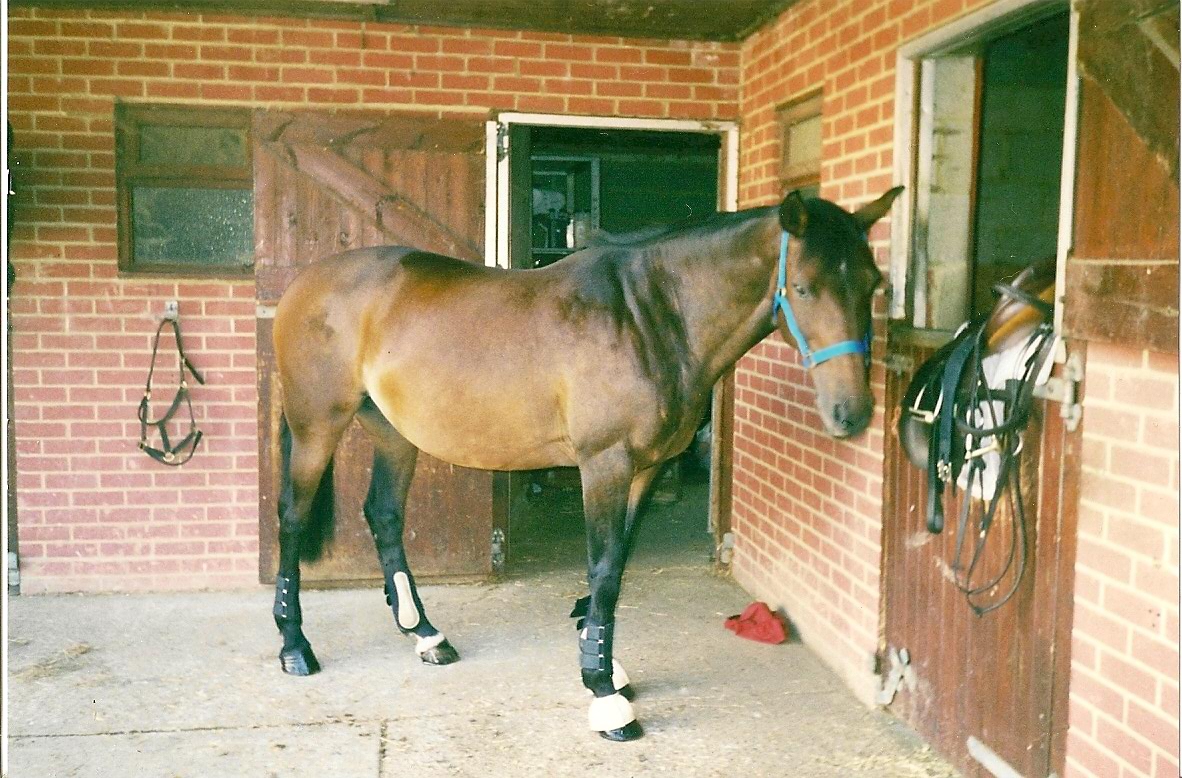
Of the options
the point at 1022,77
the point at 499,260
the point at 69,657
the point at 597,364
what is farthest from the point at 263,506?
the point at 1022,77

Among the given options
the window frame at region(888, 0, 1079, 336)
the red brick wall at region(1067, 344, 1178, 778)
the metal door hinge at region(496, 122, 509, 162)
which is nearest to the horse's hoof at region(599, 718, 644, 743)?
the red brick wall at region(1067, 344, 1178, 778)

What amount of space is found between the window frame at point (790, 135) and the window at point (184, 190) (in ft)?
8.56

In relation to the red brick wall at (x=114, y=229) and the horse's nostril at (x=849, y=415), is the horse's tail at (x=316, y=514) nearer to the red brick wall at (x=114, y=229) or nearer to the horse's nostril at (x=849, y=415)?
the red brick wall at (x=114, y=229)

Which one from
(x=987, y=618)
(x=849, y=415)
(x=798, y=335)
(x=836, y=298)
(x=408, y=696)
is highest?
(x=836, y=298)

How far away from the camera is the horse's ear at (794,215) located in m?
2.94

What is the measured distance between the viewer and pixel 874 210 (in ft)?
10.1

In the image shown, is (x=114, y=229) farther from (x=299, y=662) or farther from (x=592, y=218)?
(x=592, y=218)

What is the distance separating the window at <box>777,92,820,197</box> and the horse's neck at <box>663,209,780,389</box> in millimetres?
1004

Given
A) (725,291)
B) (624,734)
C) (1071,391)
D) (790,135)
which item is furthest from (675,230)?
(624,734)

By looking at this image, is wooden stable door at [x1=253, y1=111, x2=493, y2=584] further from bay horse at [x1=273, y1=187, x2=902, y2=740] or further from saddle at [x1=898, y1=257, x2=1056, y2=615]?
saddle at [x1=898, y1=257, x2=1056, y2=615]

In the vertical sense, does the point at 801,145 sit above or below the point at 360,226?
above

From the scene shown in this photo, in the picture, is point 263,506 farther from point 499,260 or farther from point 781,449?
point 781,449

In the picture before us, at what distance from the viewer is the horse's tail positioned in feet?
13.7

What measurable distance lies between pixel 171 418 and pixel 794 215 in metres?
3.40
